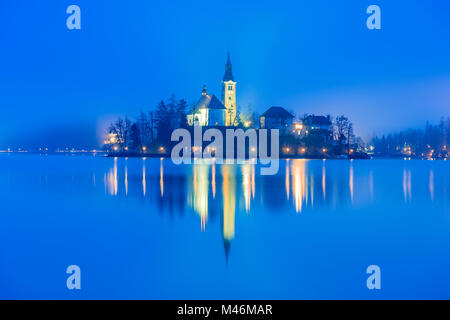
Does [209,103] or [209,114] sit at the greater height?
[209,103]

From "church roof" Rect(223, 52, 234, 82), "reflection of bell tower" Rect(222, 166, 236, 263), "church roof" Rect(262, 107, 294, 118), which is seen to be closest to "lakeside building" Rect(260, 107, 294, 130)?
"church roof" Rect(262, 107, 294, 118)

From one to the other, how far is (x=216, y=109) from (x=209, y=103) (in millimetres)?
2441

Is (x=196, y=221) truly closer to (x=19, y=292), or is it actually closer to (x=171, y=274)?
(x=171, y=274)

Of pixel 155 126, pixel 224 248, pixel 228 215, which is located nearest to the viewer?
pixel 224 248

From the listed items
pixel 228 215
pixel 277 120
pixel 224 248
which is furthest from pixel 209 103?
pixel 224 248

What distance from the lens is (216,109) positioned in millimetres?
110375

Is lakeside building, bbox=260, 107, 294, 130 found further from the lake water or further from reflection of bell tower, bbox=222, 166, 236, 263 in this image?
the lake water

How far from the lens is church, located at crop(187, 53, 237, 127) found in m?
110

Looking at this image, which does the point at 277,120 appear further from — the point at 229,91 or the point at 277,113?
the point at 229,91

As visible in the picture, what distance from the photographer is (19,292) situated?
888 cm

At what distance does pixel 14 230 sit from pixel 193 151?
84.8 m

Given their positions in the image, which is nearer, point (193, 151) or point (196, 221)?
point (196, 221)
